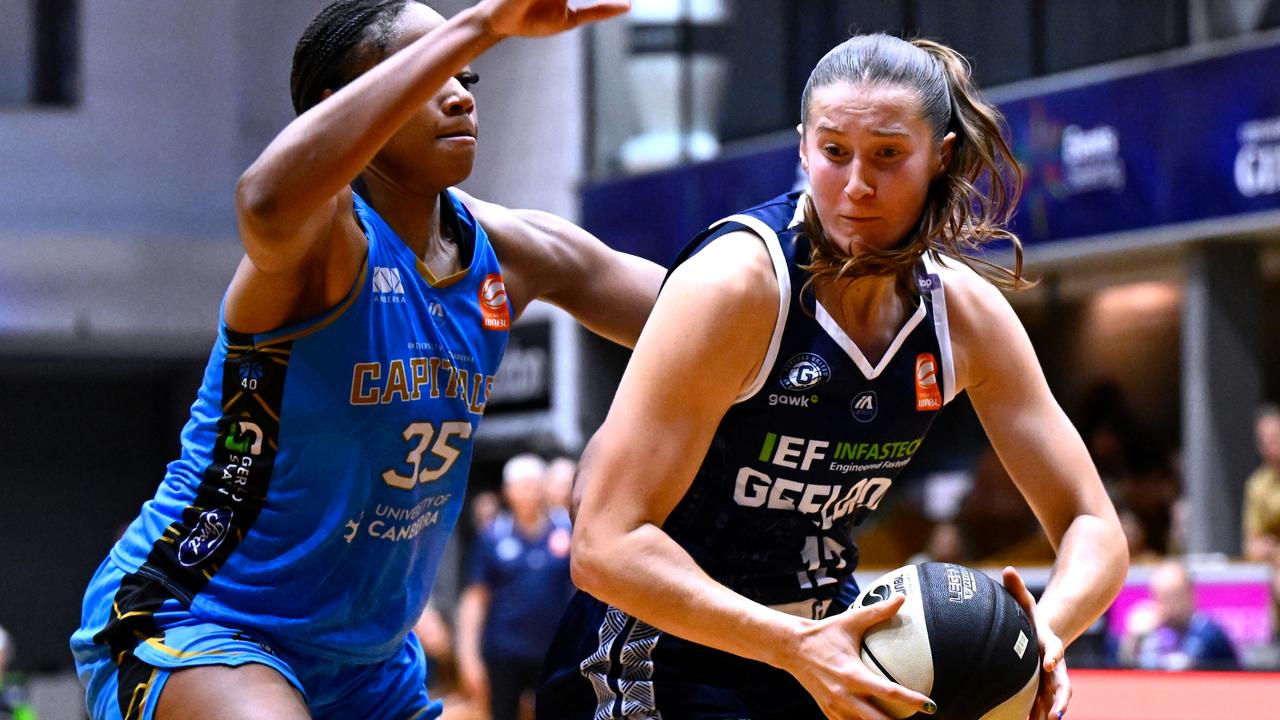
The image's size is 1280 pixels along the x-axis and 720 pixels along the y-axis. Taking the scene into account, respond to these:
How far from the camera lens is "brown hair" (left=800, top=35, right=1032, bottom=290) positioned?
299cm

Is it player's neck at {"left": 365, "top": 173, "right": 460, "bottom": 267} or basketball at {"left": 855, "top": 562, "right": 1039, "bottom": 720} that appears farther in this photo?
player's neck at {"left": 365, "top": 173, "right": 460, "bottom": 267}

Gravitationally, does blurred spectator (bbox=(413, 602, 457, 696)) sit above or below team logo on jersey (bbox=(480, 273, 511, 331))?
below

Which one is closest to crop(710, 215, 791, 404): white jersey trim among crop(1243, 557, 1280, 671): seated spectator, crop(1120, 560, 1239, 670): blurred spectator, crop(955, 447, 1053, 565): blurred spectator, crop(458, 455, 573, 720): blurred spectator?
crop(1120, 560, 1239, 670): blurred spectator

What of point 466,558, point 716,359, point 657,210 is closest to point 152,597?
point 716,359

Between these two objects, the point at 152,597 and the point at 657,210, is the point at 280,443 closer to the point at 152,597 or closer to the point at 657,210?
the point at 152,597

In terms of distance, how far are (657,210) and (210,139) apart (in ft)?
17.6

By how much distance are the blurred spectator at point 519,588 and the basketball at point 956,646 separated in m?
7.37

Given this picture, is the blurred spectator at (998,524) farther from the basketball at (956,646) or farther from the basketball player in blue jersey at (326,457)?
the basketball at (956,646)

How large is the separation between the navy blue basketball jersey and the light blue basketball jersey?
0.47 m

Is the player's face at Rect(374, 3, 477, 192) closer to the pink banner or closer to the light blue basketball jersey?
the light blue basketball jersey

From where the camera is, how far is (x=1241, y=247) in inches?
430

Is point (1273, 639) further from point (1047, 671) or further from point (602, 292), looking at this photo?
point (1047, 671)

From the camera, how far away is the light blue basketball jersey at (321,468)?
307cm

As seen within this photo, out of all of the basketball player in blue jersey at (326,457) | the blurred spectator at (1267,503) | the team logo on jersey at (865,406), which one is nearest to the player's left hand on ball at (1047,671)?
the team logo on jersey at (865,406)
